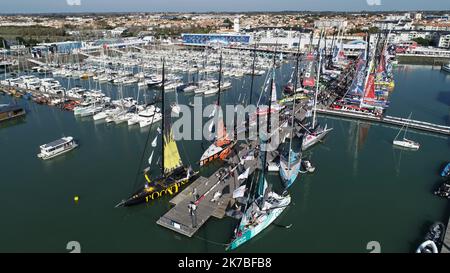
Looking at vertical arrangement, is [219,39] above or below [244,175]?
above

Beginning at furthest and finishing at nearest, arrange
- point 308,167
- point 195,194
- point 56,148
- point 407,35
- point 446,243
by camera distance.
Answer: point 407,35 → point 56,148 → point 308,167 → point 195,194 → point 446,243

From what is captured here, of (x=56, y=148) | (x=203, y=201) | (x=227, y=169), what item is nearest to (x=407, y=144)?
(x=227, y=169)

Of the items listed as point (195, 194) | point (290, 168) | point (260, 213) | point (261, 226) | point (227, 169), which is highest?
point (290, 168)

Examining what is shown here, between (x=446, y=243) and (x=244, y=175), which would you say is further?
(x=244, y=175)

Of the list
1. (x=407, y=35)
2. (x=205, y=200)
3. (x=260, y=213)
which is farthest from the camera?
(x=407, y=35)

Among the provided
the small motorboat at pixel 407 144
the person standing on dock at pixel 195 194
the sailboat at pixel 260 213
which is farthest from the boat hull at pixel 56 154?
the small motorboat at pixel 407 144

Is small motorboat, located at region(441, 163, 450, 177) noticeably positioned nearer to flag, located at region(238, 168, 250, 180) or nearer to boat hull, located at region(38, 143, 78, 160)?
flag, located at region(238, 168, 250, 180)

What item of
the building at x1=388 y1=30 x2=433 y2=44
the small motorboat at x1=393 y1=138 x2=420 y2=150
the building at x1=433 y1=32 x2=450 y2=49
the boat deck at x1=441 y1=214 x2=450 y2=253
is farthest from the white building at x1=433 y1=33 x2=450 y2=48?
the boat deck at x1=441 y1=214 x2=450 y2=253

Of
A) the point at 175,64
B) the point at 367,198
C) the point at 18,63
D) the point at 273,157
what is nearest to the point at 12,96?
the point at 18,63

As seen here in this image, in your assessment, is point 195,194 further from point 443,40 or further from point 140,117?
point 443,40
